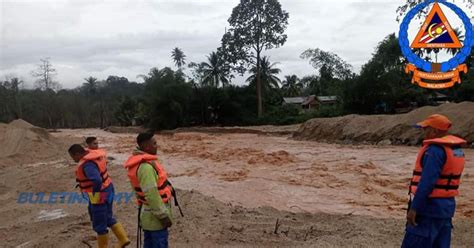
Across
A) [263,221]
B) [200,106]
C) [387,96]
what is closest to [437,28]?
[387,96]

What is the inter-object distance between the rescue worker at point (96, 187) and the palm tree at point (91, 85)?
7157 centimetres

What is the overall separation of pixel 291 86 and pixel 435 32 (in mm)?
46568

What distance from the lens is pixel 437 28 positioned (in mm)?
21062

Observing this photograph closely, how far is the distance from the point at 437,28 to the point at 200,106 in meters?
31.6

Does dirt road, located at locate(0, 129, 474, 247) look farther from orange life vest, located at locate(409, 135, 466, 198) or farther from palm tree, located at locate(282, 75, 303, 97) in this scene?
palm tree, located at locate(282, 75, 303, 97)

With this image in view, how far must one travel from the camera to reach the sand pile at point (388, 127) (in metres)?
20.6

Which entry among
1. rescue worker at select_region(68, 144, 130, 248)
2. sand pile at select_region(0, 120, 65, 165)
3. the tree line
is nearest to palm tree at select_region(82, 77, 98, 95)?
the tree line

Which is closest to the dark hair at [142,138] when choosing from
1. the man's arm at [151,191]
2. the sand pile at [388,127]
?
the man's arm at [151,191]

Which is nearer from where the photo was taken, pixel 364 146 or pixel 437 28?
pixel 437 28

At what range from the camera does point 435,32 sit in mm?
21469

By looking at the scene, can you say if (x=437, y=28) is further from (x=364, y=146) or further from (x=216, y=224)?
(x=216, y=224)

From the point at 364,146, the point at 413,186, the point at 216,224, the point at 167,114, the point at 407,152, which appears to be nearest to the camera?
the point at 413,186

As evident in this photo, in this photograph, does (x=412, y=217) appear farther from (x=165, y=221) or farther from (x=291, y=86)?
(x=291, y=86)

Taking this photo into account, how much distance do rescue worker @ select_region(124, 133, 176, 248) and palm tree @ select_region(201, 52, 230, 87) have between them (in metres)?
46.3
